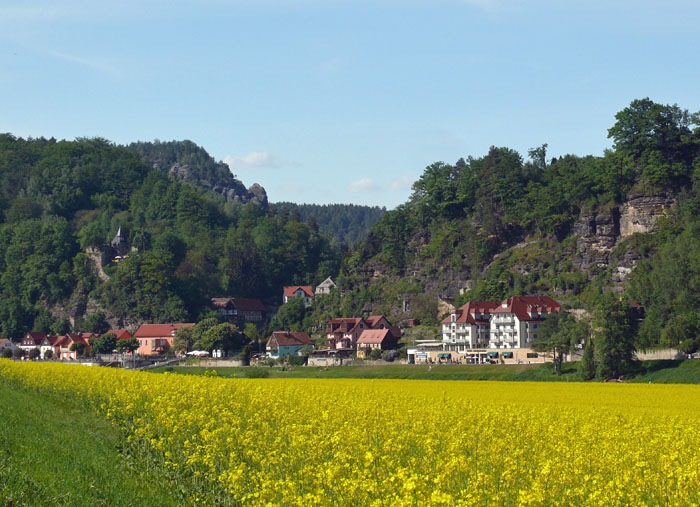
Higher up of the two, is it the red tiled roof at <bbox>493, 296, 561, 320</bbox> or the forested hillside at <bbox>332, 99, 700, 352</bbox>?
the forested hillside at <bbox>332, 99, 700, 352</bbox>

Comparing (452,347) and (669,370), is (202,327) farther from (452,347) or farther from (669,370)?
(669,370)

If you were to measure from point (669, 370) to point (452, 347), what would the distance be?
151 feet

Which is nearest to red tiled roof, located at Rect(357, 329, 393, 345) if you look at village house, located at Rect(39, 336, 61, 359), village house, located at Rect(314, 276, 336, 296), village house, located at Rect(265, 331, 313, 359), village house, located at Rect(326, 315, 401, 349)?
village house, located at Rect(326, 315, 401, 349)

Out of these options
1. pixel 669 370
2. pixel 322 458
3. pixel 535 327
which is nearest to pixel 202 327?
pixel 535 327

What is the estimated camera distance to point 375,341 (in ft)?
425

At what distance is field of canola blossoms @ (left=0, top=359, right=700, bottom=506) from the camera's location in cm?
1410

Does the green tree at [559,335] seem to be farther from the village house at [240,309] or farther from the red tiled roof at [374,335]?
the village house at [240,309]

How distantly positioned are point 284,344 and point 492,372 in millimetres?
54478

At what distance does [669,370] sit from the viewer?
78625mm

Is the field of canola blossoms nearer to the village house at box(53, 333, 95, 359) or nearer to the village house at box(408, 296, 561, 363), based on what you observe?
the village house at box(408, 296, 561, 363)

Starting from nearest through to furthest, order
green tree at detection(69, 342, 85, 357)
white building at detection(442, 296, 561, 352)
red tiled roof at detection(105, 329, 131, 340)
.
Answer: white building at detection(442, 296, 561, 352) → green tree at detection(69, 342, 85, 357) → red tiled roof at detection(105, 329, 131, 340)

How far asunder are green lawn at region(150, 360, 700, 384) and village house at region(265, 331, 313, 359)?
20.1m

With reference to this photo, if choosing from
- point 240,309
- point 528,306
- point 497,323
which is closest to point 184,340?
point 240,309

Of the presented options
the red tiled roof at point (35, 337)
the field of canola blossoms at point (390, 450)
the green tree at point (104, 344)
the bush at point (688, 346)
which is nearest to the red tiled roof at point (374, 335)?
the green tree at point (104, 344)
